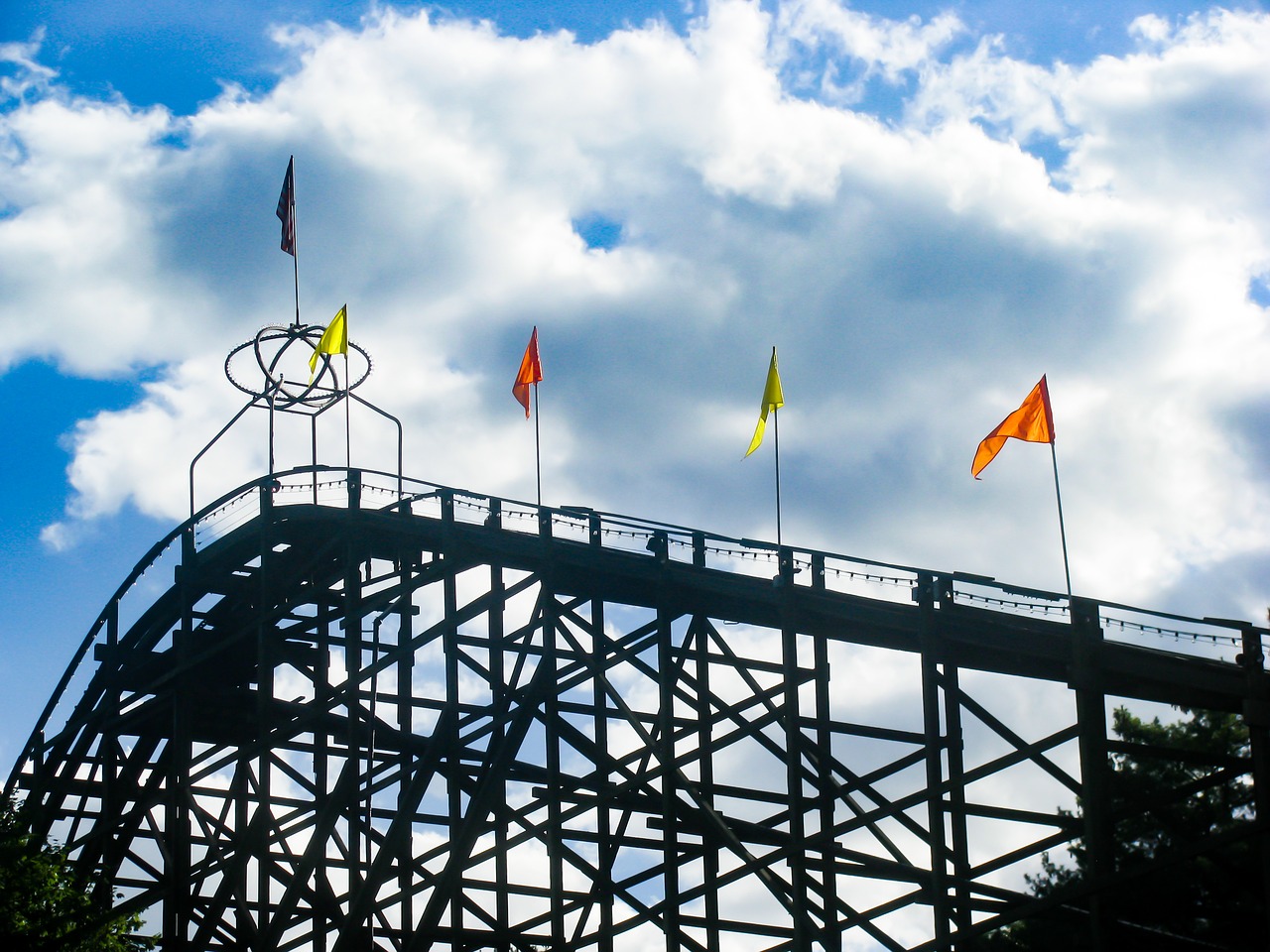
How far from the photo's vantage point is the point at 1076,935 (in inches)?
1294

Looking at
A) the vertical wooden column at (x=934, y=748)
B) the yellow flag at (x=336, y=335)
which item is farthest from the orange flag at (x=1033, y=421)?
the yellow flag at (x=336, y=335)

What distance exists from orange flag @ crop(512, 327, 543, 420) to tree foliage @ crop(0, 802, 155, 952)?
448 inches

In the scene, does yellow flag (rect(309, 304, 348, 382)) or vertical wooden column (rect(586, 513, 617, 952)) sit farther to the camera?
yellow flag (rect(309, 304, 348, 382))

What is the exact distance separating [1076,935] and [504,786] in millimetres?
11705

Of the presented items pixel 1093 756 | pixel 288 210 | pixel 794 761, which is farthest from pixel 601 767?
pixel 288 210

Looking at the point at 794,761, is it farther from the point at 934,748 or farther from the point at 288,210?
the point at 288,210

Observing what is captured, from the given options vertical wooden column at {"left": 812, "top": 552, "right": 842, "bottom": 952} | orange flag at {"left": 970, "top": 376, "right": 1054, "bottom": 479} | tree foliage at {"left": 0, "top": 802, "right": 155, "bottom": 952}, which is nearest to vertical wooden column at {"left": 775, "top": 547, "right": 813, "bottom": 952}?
vertical wooden column at {"left": 812, "top": 552, "right": 842, "bottom": 952}

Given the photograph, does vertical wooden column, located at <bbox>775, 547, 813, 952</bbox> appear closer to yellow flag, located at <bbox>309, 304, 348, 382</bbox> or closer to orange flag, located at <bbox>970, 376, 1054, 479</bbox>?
orange flag, located at <bbox>970, 376, 1054, 479</bbox>

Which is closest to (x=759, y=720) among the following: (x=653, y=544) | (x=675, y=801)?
(x=675, y=801)

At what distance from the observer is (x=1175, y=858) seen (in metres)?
21.4

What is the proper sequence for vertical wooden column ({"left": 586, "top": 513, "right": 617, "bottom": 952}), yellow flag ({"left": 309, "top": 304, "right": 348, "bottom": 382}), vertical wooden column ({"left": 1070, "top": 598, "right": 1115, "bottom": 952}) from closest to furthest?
vertical wooden column ({"left": 1070, "top": 598, "right": 1115, "bottom": 952})
vertical wooden column ({"left": 586, "top": 513, "right": 617, "bottom": 952})
yellow flag ({"left": 309, "top": 304, "right": 348, "bottom": 382})

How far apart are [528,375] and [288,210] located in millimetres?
9148

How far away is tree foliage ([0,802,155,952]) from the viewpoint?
2892 cm

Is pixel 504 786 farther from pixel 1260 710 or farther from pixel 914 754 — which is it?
pixel 1260 710
